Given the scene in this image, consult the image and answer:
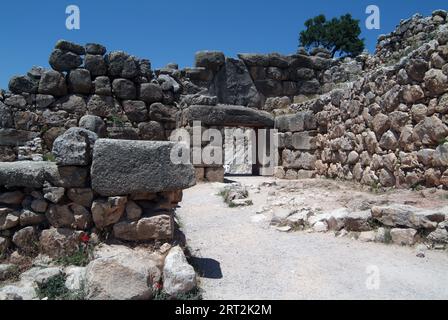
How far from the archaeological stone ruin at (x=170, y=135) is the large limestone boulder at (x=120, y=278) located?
1 centimetres

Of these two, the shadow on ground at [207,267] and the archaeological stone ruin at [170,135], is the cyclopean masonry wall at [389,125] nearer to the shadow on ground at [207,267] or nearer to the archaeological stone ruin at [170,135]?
the archaeological stone ruin at [170,135]

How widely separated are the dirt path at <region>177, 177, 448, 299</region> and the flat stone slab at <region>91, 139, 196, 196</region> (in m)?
1.05

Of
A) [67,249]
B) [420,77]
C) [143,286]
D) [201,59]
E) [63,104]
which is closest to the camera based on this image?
[143,286]

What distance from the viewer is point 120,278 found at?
3.03 meters

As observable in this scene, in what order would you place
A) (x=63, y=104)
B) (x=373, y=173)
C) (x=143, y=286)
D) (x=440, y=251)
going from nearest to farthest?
1. (x=143, y=286)
2. (x=440, y=251)
3. (x=373, y=173)
4. (x=63, y=104)

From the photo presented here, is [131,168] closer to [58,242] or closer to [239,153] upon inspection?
[58,242]

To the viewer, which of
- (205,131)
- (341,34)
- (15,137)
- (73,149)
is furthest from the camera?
(341,34)

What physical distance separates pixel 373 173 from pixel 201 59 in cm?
757

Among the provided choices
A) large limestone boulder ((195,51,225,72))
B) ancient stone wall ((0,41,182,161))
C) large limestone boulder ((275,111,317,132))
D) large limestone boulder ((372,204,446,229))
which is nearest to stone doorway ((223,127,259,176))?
large limestone boulder ((275,111,317,132))

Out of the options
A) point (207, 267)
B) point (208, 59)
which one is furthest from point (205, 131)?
point (207, 267)

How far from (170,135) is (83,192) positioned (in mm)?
7872

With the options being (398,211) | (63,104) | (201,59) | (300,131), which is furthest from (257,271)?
(201,59)

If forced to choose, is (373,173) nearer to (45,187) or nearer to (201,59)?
(45,187)

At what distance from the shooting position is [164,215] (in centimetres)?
376
